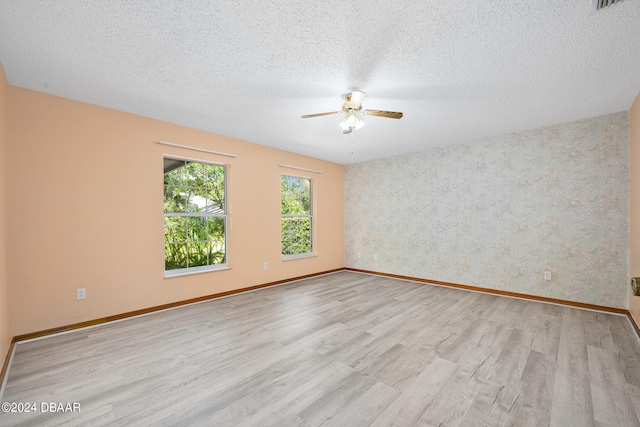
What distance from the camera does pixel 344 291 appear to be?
4.23 meters

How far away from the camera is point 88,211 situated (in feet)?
9.24

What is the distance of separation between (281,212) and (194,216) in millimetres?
1560

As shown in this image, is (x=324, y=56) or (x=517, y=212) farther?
(x=517, y=212)

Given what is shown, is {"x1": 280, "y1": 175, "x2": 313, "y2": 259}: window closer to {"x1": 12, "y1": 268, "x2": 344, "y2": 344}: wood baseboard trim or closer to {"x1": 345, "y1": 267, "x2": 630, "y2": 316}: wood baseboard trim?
{"x1": 12, "y1": 268, "x2": 344, "y2": 344}: wood baseboard trim

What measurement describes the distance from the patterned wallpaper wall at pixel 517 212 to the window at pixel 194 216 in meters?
3.15

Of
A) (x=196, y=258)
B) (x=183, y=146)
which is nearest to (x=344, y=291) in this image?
(x=196, y=258)

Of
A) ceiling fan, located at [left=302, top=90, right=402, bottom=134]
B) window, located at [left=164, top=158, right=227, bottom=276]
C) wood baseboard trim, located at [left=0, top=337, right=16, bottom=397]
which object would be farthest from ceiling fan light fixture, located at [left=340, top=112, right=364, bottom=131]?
wood baseboard trim, located at [left=0, top=337, right=16, bottom=397]

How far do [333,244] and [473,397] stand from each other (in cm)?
428

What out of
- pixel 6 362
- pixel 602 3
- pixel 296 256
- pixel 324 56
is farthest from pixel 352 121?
pixel 6 362

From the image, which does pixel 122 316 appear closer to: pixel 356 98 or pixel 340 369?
pixel 340 369

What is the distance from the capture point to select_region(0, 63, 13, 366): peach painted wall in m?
2.02

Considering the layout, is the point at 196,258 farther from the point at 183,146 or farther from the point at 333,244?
the point at 333,244

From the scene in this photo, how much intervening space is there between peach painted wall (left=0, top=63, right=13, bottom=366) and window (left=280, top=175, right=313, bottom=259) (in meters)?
3.29

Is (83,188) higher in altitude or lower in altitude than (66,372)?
higher
